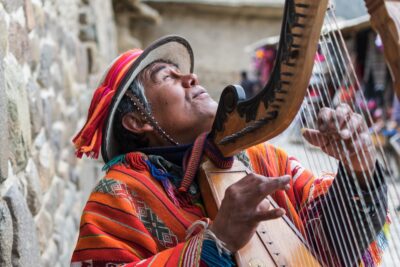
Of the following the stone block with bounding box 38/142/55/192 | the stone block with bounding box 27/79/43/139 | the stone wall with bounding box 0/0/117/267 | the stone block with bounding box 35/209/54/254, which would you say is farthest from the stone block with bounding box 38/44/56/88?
the stone block with bounding box 35/209/54/254

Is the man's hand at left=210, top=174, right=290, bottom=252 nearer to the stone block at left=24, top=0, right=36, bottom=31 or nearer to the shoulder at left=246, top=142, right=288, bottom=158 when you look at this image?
the shoulder at left=246, top=142, right=288, bottom=158

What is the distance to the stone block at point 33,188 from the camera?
7.15 ft

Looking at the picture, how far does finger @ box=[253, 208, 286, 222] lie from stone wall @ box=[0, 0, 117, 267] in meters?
0.81

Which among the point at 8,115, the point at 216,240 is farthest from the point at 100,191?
the point at 8,115

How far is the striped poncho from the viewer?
4.73 feet

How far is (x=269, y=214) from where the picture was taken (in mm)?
1237

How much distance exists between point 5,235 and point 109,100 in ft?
1.57

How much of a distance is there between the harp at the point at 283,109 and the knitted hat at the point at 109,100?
31 centimetres

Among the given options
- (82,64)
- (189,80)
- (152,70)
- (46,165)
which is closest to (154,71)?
(152,70)

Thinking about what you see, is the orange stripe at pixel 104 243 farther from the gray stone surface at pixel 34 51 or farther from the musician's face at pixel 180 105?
the gray stone surface at pixel 34 51

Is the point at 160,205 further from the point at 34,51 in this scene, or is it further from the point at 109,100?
the point at 34,51

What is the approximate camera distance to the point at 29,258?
1.99 m


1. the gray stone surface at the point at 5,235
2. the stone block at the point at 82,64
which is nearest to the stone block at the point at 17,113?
the gray stone surface at the point at 5,235

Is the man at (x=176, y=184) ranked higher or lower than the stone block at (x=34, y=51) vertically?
lower
